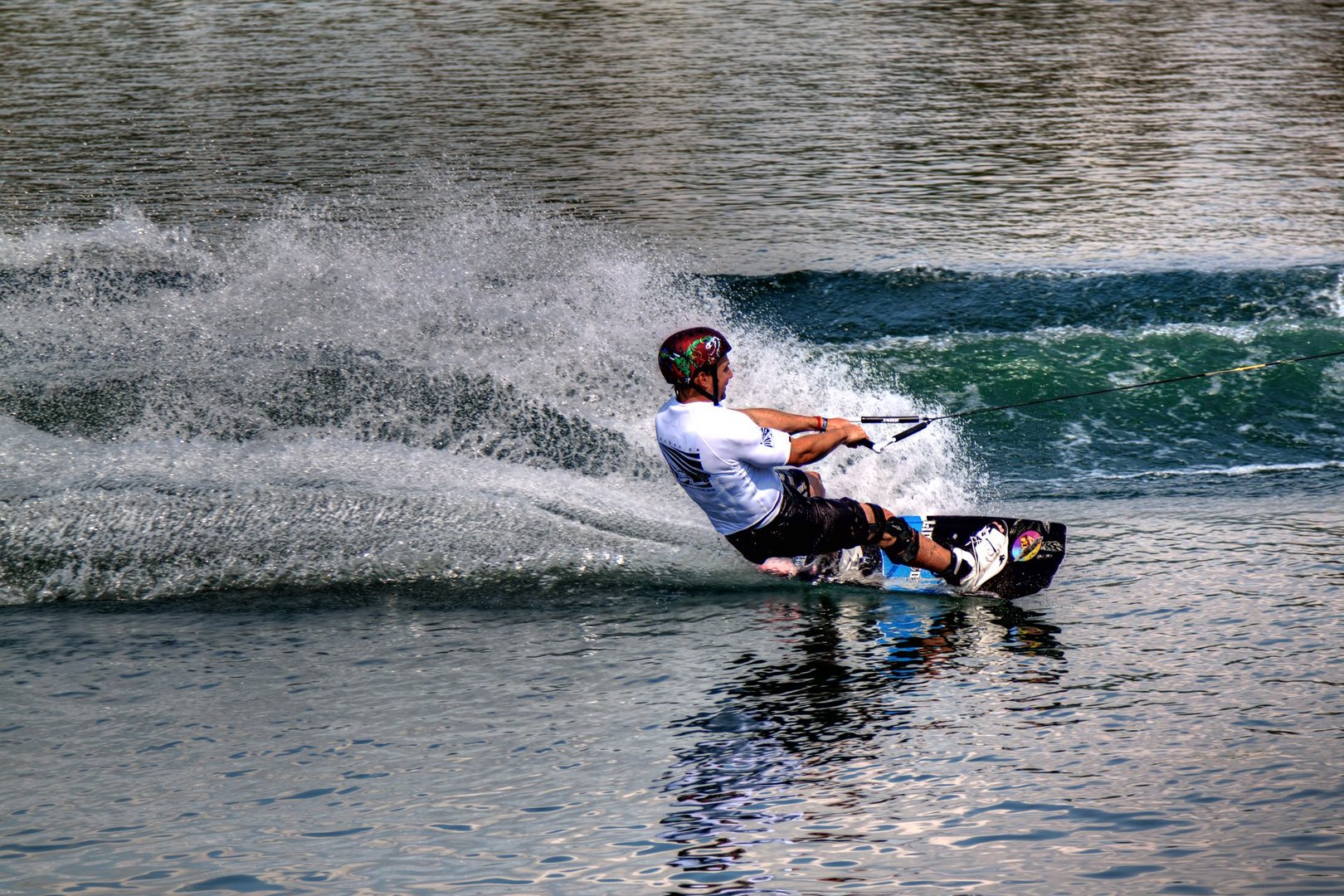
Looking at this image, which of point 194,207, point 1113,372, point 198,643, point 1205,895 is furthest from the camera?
point 194,207

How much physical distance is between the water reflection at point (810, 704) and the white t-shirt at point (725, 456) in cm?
69

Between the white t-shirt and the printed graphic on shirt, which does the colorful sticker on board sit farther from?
the printed graphic on shirt

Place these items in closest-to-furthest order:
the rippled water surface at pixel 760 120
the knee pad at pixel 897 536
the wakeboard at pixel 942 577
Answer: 1. the knee pad at pixel 897 536
2. the wakeboard at pixel 942 577
3. the rippled water surface at pixel 760 120

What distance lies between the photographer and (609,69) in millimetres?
27188

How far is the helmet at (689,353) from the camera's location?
733 centimetres

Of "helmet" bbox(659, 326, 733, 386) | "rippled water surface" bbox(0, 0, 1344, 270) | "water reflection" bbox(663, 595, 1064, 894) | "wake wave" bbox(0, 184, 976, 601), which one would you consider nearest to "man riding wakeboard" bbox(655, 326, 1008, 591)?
"helmet" bbox(659, 326, 733, 386)

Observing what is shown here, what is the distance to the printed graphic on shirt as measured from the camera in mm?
7391

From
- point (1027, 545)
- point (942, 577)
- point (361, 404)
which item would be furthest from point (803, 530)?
point (361, 404)

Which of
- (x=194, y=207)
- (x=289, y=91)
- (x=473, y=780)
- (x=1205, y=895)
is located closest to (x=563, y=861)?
(x=473, y=780)

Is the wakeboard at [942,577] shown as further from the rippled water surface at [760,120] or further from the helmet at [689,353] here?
the rippled water surface at [760,120]

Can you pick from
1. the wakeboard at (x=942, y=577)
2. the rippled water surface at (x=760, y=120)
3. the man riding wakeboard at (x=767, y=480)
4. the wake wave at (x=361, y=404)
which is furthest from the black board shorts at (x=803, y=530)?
the rippled water surface at (x=760, y=120)

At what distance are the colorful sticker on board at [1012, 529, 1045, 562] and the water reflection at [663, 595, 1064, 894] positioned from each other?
27cm

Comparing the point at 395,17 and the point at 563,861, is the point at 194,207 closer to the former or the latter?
the point at 563,861

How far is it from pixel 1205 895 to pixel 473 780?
9.13 feet
